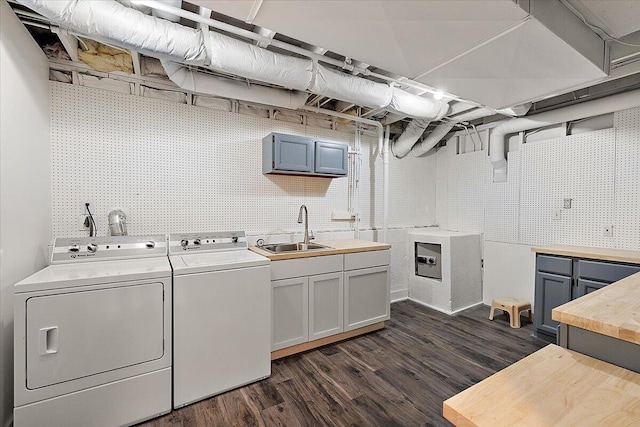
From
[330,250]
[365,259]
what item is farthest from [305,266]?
[365,259]

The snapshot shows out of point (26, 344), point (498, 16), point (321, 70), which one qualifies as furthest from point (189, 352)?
point (498, 16)

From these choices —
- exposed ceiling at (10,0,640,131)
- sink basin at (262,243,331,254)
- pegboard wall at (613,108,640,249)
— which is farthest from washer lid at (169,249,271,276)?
pegboard wall at (613,108,640,249)

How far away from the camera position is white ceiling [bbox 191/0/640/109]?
56.8 inches

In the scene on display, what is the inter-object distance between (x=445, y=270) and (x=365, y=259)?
1.30 m

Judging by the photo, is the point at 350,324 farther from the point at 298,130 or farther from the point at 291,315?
the point at 298,130

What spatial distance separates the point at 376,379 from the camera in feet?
7.71

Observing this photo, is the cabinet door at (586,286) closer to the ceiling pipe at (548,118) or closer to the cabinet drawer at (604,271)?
the cabinet drawer at (604,271)

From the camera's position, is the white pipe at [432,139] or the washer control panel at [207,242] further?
the white pipe at [432,139]

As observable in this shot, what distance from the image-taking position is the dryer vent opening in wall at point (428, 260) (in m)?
3.92

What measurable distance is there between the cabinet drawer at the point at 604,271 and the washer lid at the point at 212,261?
289 centimetres

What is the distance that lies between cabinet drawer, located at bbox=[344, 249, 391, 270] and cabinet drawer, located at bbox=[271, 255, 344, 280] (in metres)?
0.09

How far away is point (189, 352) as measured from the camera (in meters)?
2.04

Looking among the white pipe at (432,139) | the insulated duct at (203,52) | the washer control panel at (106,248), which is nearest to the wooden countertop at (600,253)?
the white pipe at (432,139)

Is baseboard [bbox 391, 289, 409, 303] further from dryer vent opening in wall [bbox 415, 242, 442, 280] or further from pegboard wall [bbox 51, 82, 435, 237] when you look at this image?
pegboard wall [bbox 51, 82, 435, 237]
